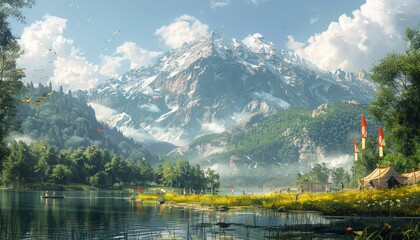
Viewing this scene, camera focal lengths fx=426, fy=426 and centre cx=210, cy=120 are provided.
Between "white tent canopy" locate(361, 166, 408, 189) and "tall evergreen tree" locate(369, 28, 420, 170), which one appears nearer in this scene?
"tall evergreen tree" locate(369, 28, 420, 170)

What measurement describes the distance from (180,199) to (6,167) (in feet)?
379

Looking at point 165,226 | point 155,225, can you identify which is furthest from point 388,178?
point 155,225

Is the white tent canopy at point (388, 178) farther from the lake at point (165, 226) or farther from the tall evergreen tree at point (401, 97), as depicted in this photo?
the lake at point (165, 226)

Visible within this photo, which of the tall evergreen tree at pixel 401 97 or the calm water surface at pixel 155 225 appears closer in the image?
the calm water surface at pixel 155 225

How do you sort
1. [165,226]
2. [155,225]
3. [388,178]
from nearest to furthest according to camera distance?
[165,226]
[155,225]
[388,178]

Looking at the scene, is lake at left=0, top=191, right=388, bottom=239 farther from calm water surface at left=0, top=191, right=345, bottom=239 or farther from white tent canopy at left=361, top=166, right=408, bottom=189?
white tent canopy at left=361, top=166, right=408, bottom=189

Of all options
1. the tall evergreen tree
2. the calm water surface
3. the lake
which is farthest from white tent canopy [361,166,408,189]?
the lake

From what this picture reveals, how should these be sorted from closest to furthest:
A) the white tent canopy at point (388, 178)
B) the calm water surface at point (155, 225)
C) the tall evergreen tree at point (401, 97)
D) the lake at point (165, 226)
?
the lake at point (165, 226) → the calm water surface at point (155, 225) → the tall evergreen tree at point (401, 97) → the white tent canopy at point (388, 178)

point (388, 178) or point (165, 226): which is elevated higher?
point (388, 178)

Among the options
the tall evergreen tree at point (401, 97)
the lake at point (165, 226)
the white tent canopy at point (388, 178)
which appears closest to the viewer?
the lake at point (165, 226)

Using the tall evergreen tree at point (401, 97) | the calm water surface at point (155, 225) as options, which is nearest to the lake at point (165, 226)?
the calm water surface at point (155, 225)

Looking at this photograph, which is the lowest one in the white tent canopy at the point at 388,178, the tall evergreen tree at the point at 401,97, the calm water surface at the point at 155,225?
the calm water surface at the point at 155,225

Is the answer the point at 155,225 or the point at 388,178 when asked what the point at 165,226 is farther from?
the point at 388,178

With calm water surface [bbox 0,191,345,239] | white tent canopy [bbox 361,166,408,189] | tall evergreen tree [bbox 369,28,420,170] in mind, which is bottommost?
calm water surface [bbox 0,191,345,239]
